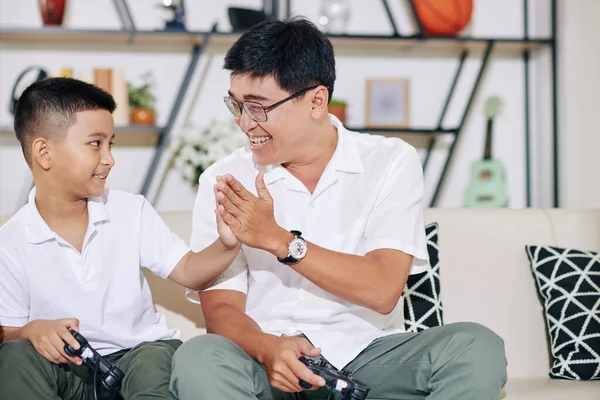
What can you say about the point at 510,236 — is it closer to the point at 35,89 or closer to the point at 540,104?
the point at 35,89

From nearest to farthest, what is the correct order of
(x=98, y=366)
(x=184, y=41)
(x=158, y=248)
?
1. (x=98, y=366)
2. (x=158, y=248)
3. (x=184, y=41)

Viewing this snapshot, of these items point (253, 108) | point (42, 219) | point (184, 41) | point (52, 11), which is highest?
point (52, 11)

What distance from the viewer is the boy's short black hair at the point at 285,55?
194 cm

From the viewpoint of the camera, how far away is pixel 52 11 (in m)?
4.09

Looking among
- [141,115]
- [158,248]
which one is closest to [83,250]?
[158,248]

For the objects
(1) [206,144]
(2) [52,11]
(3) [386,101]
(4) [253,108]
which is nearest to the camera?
(4) [253,108]

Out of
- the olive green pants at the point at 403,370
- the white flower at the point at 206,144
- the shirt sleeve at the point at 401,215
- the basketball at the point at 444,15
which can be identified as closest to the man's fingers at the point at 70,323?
the olive green pants at the point at 403,370

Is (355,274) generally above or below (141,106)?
below

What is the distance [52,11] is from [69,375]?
2708 millimetres

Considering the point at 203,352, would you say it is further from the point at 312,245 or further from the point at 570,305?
the point at 570,305

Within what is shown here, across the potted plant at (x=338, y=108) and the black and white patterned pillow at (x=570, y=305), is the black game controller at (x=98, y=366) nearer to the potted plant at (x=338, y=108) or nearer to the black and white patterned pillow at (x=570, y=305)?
the black and white patterned pillow at (x=570, y=305)

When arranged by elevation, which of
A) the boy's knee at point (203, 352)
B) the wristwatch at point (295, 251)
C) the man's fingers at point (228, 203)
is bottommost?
the boy's knee at point (203, 352)

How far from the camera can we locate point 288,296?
197cm

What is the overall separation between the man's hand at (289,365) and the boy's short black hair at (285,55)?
643 mm
